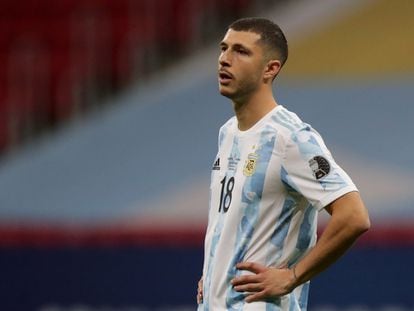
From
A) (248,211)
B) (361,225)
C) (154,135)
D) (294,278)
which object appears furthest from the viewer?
(154,135)

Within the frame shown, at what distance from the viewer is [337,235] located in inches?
154

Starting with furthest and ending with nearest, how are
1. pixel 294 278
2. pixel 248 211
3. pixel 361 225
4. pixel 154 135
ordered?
pixel 154 135 < pixel 248 211 < pixel 294 278 < pixel 361 225

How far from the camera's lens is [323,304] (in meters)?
7.69

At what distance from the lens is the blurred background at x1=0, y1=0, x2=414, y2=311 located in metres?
8.00

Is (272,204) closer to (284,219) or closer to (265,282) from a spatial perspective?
(284,219)

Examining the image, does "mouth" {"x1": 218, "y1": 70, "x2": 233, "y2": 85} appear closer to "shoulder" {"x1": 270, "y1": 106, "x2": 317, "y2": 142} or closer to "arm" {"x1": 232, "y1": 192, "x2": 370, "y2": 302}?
"shoulder" {"x1": 270, "y1": 106, "x2": 317, "y2": 142}

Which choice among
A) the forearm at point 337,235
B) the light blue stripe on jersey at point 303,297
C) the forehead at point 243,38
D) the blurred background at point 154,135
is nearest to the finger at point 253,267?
the forearm at point 337,235

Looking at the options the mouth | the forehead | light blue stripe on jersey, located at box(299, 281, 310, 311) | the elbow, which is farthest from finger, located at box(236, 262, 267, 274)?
the forehead

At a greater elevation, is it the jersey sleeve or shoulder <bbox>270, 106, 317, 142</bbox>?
shoulder <bbox>270, 106, 317, 142</bbox>

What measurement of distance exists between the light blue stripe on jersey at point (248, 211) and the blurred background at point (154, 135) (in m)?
3.63

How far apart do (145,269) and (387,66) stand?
296 centimetres

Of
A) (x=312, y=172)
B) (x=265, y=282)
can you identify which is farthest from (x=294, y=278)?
(x=312, y=172)

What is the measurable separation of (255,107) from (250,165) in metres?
0.20

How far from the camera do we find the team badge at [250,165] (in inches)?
161
